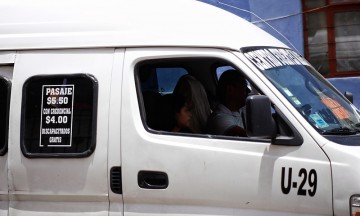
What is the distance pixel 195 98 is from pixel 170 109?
0.22m

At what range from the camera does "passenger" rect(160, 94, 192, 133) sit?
555 centimetres

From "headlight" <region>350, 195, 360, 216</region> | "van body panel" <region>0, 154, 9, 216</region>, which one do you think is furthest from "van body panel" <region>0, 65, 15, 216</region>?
"headlight" <region>350, 195, 360, 216</region>

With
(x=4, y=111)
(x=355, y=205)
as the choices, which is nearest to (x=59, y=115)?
(x=4, y=111)

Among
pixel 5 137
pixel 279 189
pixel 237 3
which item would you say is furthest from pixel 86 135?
pixel 237 3

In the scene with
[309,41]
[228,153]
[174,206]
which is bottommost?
[174,206]

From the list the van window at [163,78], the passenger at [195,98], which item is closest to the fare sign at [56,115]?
the van window at [163,78]

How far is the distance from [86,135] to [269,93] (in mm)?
1263

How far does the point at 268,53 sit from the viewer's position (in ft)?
18.1

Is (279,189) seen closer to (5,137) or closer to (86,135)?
(86,135)

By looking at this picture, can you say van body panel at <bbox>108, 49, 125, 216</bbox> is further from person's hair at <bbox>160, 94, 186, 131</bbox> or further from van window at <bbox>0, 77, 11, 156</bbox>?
van window at <bbox>0, 77, 11, 156</bbox>

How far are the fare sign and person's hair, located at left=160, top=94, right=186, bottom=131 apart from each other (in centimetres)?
64

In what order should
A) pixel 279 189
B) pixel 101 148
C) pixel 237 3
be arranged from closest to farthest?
pixel 279 189, pixel 101 148, pixel 237 3

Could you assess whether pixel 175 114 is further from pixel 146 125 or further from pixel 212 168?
pixel 212 168

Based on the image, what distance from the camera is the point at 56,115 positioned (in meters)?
5.52
